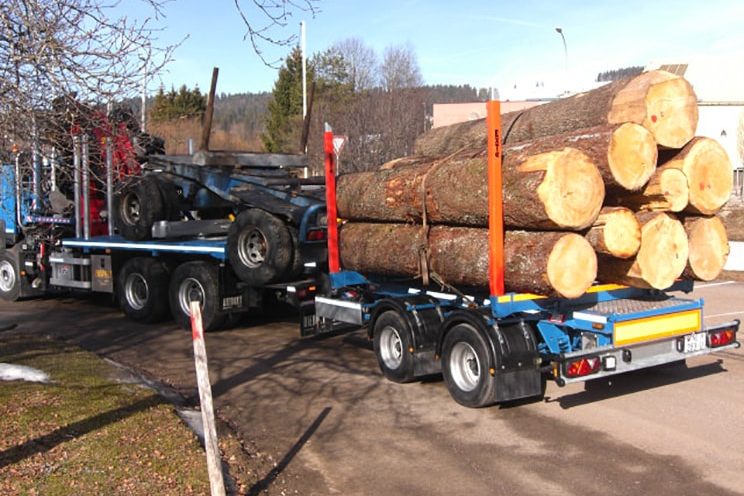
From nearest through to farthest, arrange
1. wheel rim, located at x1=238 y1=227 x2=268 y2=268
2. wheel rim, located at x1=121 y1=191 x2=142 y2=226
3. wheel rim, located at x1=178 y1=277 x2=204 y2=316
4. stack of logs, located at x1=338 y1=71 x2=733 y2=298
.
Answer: stack of logs, located at x1=338 y1=71 x2=733 y2=298 → wheel rim, located at x1=238 y1=227 x2=268 y2=268 → wheel rim, located at x1=178 y1=277 x2=204 y2=316 → wheel rim, located at x1=121 y1=191 x2=142 y2=226

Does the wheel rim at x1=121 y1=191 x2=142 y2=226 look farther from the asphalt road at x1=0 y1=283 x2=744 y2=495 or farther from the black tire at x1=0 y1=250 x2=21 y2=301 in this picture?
the black tire at x1=0 y1=250 x2=21 y2=301

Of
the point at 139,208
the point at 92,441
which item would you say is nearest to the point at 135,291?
the point at 139,208

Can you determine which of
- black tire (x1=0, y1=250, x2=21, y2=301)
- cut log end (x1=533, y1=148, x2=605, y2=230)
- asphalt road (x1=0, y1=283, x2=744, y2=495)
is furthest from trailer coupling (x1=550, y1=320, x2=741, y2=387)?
black tire (x1=0, y1=250, x2=21, y2=301)

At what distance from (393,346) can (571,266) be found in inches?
96.1

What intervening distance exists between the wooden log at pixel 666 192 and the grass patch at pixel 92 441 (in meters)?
4.33

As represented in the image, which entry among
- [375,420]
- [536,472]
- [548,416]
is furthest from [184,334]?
[536,472]

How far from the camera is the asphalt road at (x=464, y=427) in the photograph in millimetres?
5238

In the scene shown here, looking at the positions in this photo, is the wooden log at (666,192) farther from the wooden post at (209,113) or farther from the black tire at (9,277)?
the black tire at (9,277)

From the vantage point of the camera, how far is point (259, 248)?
10055mm

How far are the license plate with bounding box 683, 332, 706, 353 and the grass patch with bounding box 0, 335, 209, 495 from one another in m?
4.43

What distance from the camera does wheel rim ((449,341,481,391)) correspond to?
7031 mm

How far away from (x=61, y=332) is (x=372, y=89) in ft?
88.4

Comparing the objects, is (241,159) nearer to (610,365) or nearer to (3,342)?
(3,342)

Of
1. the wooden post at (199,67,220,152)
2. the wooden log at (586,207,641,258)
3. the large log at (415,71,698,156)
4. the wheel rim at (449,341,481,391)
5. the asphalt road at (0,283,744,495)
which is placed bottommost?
the asphalt road at (0,283,744,495)
